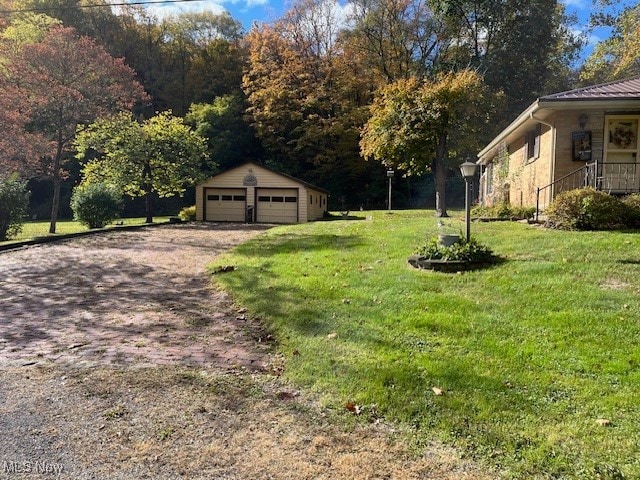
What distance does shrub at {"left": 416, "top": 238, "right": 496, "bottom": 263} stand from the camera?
710 cm

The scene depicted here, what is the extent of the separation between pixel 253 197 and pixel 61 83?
1114cm

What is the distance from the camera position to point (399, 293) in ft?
19.6

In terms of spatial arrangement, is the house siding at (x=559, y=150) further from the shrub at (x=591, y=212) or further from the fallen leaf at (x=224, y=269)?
the fallen leaf at (x=224, y=269)

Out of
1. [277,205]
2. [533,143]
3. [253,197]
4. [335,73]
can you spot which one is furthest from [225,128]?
[533,143]

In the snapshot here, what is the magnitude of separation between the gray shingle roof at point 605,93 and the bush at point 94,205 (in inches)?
668

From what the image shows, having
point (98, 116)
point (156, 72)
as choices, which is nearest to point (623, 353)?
point (98, 116)

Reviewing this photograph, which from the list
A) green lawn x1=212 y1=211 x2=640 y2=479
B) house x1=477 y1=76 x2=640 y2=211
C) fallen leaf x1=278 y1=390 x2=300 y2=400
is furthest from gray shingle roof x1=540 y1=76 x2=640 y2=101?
fallen leaf x1=278 y1=390 x2=300 y2=400

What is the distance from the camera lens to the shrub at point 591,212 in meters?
9.19

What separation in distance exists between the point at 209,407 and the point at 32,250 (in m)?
11.3

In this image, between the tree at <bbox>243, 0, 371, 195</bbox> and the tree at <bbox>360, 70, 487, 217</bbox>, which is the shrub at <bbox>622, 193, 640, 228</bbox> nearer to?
the tree at <bbox>360, 70, 487, 217</bbox>

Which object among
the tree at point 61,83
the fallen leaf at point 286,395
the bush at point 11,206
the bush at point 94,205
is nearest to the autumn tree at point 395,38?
the tree at point 61,83

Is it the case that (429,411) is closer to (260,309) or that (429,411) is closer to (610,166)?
(260,309)

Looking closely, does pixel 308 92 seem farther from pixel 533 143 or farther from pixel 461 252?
pixel 461 252

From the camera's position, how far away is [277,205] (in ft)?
83.3
